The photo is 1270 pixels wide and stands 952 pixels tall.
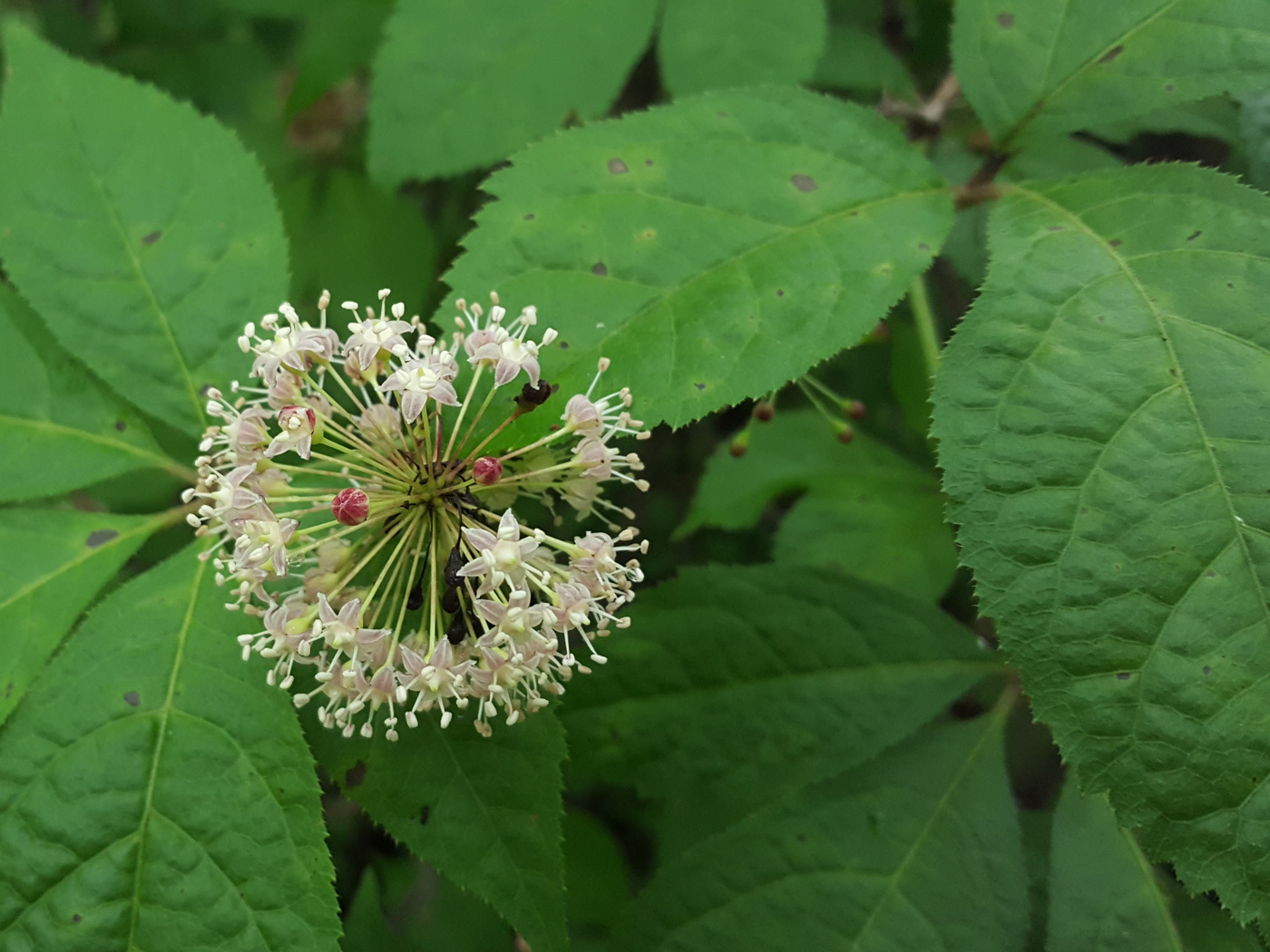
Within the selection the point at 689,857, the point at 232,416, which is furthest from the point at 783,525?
the point at 232,416

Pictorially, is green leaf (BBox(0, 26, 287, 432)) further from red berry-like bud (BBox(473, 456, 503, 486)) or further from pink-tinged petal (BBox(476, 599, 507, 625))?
pink-tinged petal (BBox(476, 599, 507, 625))

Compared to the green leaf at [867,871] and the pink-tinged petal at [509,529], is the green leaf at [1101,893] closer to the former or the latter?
the green leaf at [867,871]

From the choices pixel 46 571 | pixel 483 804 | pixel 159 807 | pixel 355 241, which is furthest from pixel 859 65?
pixel 159 807

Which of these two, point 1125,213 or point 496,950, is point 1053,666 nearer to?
point 1125,213

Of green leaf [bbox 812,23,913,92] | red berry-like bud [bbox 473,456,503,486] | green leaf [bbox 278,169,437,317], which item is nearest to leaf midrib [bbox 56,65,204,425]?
red berry-like bud [bbox 473,456,503,486]

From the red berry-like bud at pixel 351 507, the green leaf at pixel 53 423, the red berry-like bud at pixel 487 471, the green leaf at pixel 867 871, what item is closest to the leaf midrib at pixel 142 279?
the green leaf at pixel 53 423

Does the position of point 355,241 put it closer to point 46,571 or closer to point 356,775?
point 46,571

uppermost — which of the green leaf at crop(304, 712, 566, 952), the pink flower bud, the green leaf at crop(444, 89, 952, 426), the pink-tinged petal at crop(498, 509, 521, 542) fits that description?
the green leaf at crop(444, 89, 952, 426)
